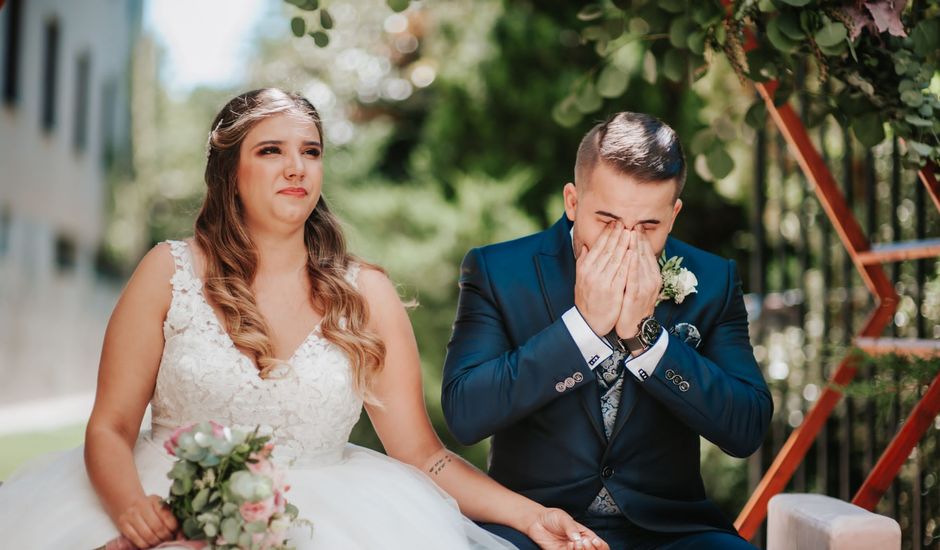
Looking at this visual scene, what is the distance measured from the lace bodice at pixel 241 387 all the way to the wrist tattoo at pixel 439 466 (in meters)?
0.29

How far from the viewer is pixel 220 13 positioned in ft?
61.5

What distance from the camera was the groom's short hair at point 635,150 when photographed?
2.75 m

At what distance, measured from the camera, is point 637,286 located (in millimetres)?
2654

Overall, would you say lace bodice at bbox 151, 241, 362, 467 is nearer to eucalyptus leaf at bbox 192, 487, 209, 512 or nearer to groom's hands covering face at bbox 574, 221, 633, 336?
eucalyptus leaf at bbox 192, 487, 209, 512

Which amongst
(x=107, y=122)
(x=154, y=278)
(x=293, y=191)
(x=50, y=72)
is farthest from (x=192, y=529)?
(x=107, y=122)

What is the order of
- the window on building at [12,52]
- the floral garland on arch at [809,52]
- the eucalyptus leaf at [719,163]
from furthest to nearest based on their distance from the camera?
1. the window on building at [12,52]
2. the eucalyptus leaf at [719,163]
3. the floral garland on arch at [809,52]

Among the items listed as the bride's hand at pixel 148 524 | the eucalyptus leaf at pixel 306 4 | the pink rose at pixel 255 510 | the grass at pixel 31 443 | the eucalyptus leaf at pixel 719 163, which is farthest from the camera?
the grass at pixel 31 443

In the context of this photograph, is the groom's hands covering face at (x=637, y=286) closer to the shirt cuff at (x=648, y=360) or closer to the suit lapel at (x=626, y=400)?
the shirt cuff at (x=648, y=360)

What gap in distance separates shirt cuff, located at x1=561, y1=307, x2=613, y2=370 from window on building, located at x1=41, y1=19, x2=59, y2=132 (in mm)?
12845

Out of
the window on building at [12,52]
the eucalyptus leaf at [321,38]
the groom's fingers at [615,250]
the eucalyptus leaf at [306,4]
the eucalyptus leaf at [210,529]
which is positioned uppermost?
the window on building at [12,52]

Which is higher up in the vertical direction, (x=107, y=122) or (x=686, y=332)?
(x=107, y=122)

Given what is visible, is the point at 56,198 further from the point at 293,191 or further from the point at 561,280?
the point at 561,280

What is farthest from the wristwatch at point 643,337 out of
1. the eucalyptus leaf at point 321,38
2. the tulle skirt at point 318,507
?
the eucalyptus leaf at point 321,38

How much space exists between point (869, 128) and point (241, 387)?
2054mm
